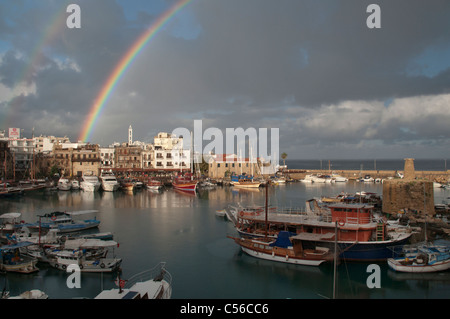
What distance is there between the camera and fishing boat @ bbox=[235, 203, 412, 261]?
711 inches

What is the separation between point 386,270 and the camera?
17234 millimetres

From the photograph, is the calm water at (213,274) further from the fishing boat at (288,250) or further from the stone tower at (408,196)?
the stone tower at (408,196)

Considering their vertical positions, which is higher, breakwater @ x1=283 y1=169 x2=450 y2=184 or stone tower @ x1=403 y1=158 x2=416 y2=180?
stone tower @ x1=403 y1=158 x2=416 y2=180

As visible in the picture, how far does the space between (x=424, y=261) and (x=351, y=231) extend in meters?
3.64

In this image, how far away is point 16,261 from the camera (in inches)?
664

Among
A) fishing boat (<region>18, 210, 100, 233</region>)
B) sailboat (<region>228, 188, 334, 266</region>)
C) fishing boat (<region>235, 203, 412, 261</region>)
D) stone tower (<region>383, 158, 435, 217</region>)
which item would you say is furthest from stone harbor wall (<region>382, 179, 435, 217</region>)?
fishing boat (<region>18, 210, 100, 233</region>)

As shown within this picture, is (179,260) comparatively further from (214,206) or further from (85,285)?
(214,206)

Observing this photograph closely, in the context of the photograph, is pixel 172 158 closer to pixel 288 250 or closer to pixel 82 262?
pixel 82 262

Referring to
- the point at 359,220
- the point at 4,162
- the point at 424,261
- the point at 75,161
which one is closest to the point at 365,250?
the point at 359,220

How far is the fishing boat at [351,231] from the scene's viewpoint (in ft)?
59.3

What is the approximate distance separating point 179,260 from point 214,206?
19812mm

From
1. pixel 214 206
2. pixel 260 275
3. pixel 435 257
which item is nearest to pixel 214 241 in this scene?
pixel 260 275

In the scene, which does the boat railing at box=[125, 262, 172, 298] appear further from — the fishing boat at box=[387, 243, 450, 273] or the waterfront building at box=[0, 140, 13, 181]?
the waterfront building at box=[0, 140, 13, 181]

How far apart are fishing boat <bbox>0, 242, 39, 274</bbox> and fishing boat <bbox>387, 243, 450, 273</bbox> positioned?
18.1m
